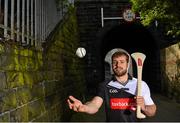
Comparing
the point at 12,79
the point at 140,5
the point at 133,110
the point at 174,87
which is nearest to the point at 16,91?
the point at 12,79

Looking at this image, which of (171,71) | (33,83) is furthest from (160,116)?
(33,83)

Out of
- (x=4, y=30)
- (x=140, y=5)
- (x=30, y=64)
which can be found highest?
(x=140, y=5)

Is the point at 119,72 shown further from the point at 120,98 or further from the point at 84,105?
the point at 84,105

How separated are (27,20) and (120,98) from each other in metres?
3.49

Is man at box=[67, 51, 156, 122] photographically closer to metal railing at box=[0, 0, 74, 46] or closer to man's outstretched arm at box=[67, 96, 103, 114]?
man's outstretched arm at box=[67, 96, 103, 114]

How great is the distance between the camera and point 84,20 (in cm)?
2156

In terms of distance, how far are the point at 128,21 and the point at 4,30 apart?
16.7 m

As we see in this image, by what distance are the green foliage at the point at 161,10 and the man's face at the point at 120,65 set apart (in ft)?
30.1

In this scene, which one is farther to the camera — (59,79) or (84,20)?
(84,20)

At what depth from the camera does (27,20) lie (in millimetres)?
7027

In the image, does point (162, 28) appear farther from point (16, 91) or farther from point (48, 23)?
point (16, 91)

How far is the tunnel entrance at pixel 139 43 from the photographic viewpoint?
22312 millimetres

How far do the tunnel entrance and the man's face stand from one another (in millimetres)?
17089

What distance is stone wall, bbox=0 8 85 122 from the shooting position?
5176mm
